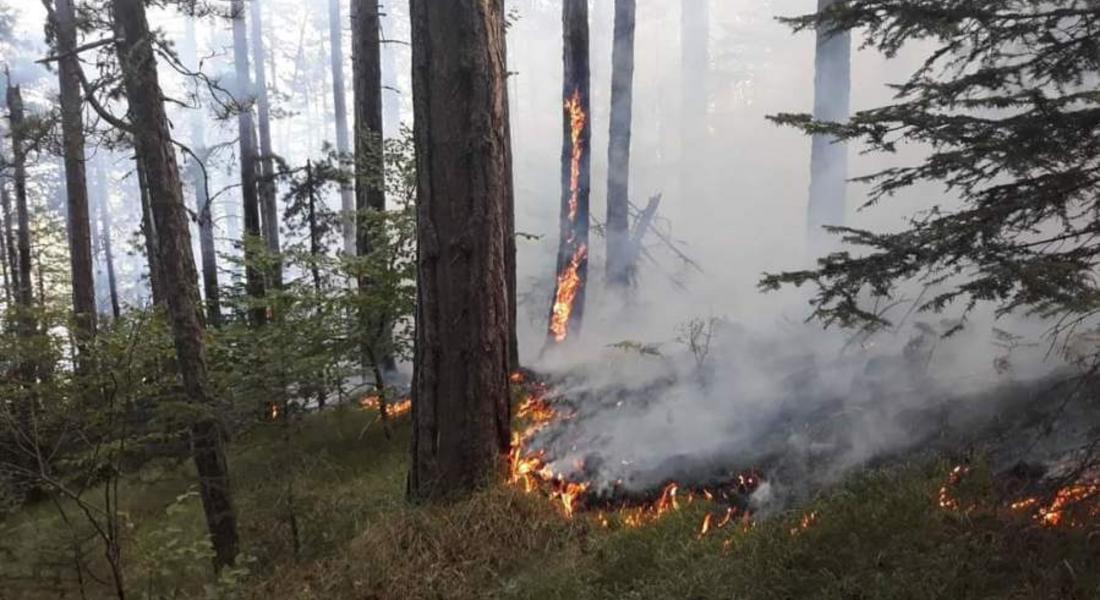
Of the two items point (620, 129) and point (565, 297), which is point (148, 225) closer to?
point (565, 297)

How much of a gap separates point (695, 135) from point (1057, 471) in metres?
24.9

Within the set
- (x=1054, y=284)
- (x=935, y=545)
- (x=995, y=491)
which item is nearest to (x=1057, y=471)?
(x=995, y=491)

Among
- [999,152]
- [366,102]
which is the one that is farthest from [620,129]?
[999,152]

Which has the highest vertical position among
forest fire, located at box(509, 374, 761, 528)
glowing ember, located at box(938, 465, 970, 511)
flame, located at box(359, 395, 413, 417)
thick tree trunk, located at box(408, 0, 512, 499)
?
thick tree trunk, located at box(408, 0, 512, 499)

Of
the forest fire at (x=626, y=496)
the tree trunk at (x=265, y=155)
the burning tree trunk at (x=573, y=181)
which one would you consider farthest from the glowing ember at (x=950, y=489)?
the tree trunk at (x=265, y=155)

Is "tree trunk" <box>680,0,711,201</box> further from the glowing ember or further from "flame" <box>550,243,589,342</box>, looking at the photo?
the glowing ember

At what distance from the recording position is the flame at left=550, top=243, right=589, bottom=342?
515 inches

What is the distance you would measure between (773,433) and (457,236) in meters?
3.42

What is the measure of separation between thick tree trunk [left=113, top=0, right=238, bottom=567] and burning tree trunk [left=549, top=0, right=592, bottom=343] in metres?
7.42

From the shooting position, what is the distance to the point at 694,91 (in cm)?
2872

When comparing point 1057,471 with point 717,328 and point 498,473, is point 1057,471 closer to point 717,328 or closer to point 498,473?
point 498,473

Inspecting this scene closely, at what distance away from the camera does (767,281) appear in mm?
4098

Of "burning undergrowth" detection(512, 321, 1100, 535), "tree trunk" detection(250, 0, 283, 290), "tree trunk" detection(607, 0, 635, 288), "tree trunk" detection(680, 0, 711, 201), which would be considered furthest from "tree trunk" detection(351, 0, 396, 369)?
"tree trunk" detection(680, 0, 711, 201)

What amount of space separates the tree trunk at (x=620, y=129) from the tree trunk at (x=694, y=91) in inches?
472
